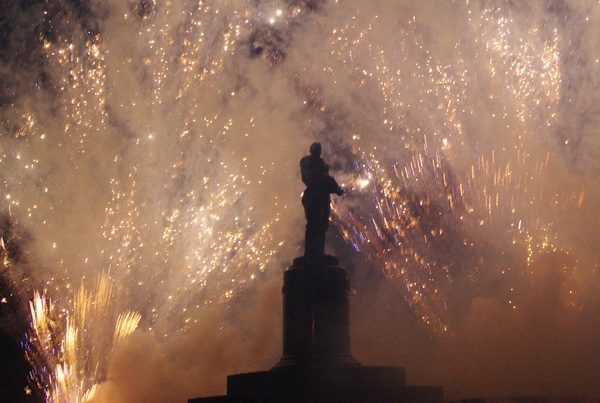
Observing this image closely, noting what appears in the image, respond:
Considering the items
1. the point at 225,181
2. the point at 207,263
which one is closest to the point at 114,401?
the point at 207,263

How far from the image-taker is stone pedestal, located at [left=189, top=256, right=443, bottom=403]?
7.33 metres

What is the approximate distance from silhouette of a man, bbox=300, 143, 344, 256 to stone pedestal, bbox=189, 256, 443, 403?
0.24 m

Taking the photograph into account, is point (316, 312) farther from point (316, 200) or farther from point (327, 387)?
point (316, 200)

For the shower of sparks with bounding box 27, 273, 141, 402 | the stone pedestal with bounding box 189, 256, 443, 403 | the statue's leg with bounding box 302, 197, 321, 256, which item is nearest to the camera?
the stone pedestal with bounding box 189, 256, 443, 403

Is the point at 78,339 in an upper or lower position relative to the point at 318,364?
upper

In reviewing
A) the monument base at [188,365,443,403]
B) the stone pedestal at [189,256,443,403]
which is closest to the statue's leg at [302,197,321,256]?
the stone pedestal at [189,256,443,403]

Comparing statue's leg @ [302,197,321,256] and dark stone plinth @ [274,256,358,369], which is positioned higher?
statue's leg @ [302,197,321,256]

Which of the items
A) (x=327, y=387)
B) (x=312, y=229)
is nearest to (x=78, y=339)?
(x=312, y=229)

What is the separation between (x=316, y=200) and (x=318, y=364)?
7.20 ft

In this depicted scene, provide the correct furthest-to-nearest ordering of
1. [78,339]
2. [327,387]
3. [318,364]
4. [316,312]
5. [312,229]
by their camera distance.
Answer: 1. [78,339]
2. [312,229]
3. [316,312]
4. [318,364]
5. [327,387]

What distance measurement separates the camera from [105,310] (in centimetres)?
1075

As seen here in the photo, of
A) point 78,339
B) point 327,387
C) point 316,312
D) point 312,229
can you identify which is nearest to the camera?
point 327,387

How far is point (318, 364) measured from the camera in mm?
8062

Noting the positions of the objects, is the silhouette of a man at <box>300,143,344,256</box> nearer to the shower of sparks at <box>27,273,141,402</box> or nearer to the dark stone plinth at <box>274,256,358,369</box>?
the dark stone plinth at <box>274,256,358,369</box>
